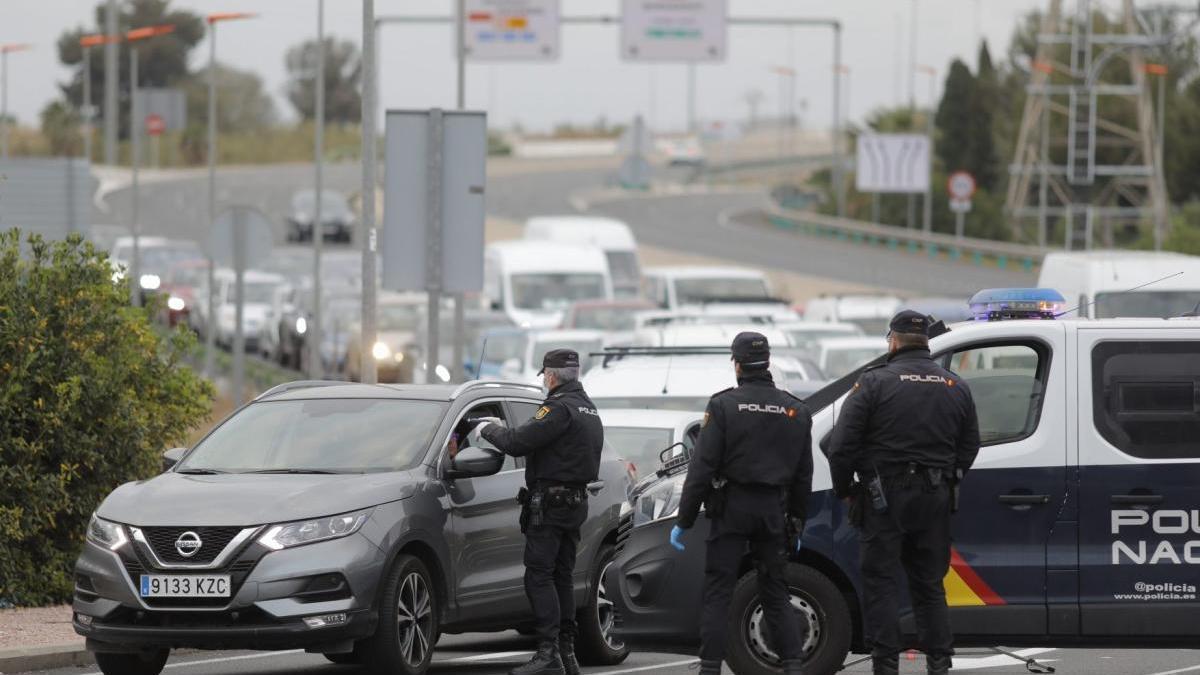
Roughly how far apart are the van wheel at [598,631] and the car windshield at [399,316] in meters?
19.9

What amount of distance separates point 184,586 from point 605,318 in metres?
20.5

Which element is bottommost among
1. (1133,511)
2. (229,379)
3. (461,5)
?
(229,379)

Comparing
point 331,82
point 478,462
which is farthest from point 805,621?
point 331,82

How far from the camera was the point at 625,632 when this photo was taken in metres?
10.2

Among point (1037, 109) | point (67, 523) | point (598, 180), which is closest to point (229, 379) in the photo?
point (67, 523)

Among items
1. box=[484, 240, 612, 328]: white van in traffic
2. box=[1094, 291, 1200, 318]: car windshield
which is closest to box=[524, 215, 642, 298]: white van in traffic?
box=[484, 240, 612, 328]: white van in traffic

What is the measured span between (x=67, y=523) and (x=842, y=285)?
153 feet

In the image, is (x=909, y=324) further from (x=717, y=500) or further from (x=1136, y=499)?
(x=1136, y=499)

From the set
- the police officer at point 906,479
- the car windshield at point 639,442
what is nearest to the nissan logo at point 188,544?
the police officer at point 906,479

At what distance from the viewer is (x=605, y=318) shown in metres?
30.4

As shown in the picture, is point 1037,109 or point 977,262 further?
point 1037,109

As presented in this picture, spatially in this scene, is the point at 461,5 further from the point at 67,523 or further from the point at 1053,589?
the point at 1053,589

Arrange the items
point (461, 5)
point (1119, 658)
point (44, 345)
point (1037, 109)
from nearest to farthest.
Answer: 1. point (1119, 658)
2. point (44, 345)
3. point (461, 5)
4. point (1037, 109)

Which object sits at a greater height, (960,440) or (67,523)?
(960,440)
